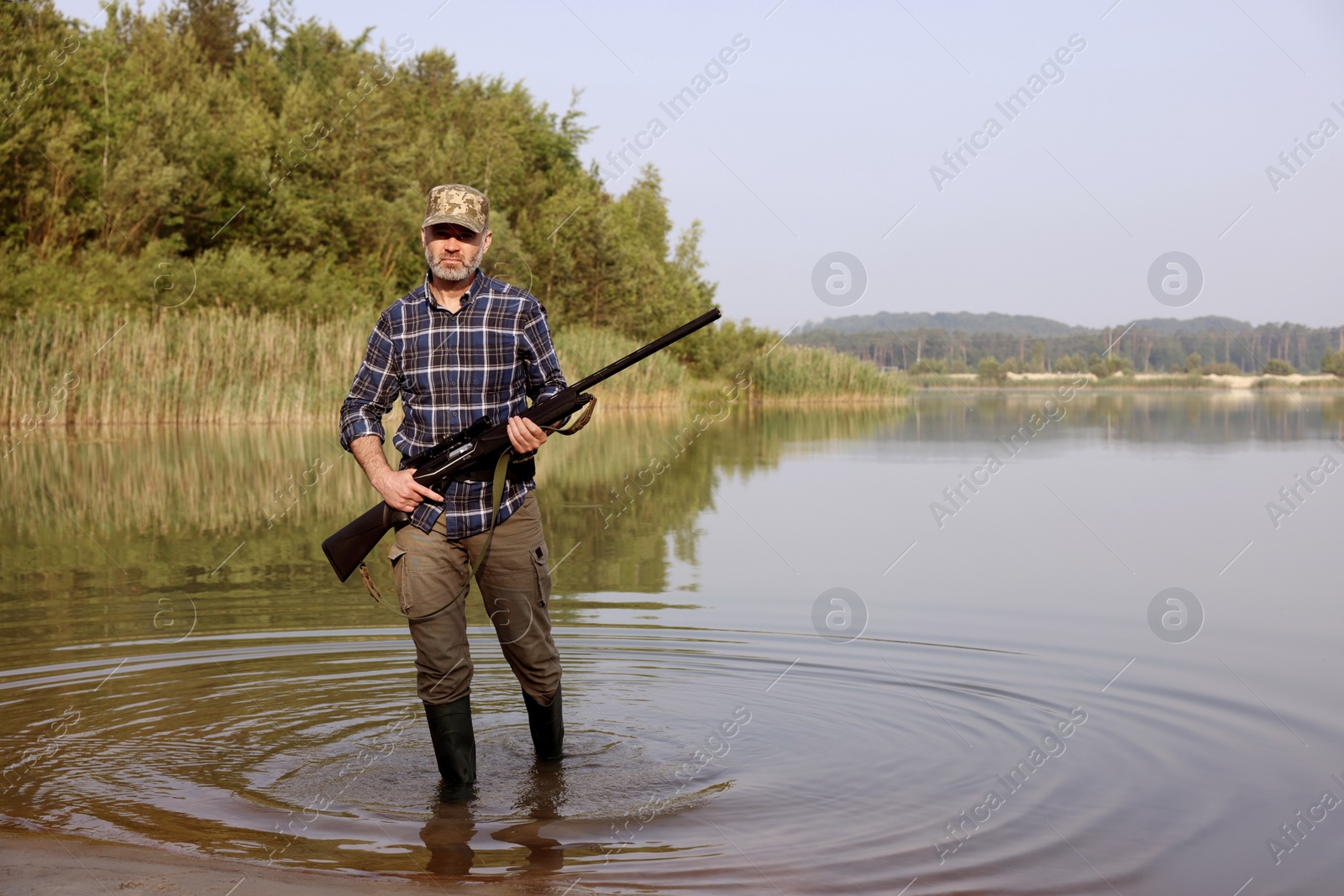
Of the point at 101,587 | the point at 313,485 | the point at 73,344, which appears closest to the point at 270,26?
the point at 73,344

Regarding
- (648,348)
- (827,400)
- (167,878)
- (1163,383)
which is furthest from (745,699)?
(1163,383)

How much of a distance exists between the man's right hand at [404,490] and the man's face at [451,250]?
0.71 metres

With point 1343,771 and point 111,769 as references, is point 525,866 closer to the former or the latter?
point 111,769

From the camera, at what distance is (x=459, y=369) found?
4.68 metres

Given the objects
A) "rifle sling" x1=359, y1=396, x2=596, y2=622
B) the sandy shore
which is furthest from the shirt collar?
the sandy shore

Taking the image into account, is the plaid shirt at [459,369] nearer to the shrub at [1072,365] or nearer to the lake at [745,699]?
the lake at [745,699]

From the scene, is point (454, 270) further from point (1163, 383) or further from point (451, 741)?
point (1163, 383)

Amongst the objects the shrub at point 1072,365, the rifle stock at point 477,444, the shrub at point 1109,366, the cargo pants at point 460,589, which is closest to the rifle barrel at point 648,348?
the rifle stock at point 477,444

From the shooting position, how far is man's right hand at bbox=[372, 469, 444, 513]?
4.62 m

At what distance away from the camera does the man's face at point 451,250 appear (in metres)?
4.61

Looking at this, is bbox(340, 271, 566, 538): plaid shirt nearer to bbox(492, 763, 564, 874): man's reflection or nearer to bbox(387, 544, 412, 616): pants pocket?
bbox(387, 544, 412, 616): pants pocket

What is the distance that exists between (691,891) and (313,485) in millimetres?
13562

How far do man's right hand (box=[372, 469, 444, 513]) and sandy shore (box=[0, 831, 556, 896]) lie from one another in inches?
53.0

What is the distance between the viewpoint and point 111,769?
4.90 metres
